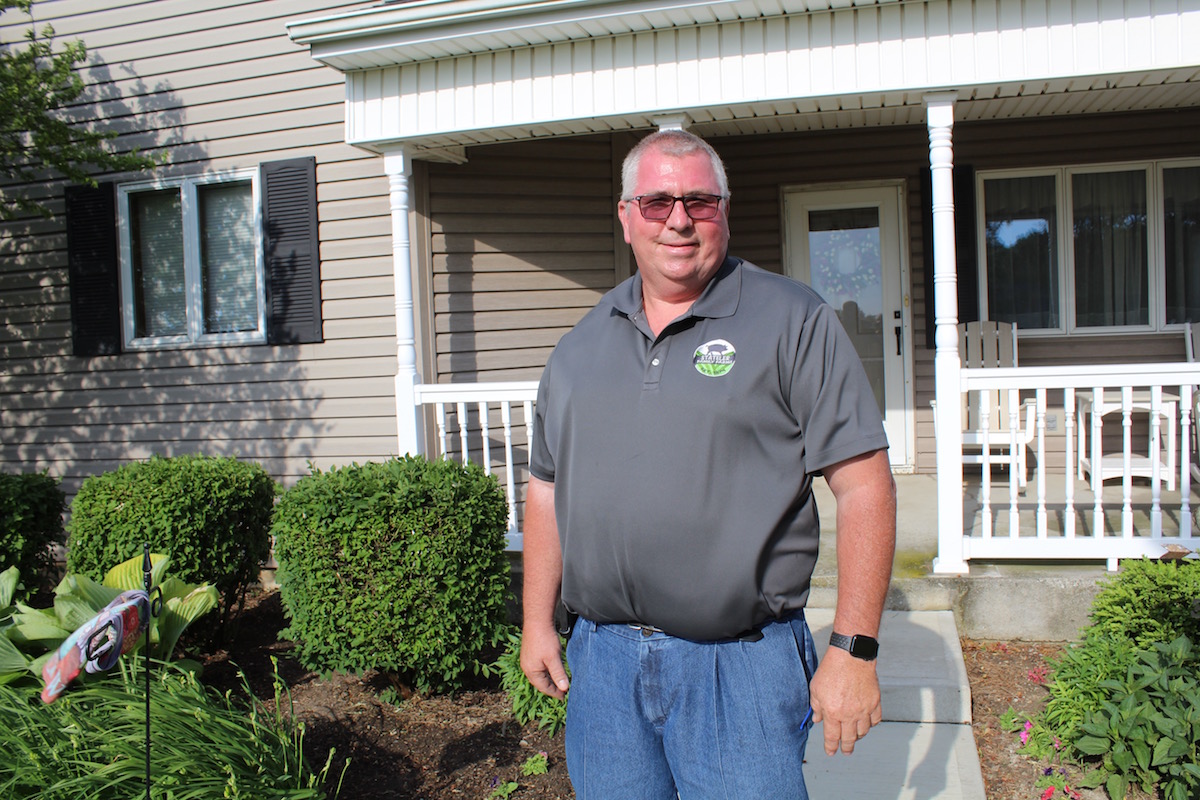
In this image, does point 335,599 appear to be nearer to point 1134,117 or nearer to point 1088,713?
point 1088,713

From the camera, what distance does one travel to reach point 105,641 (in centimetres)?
222

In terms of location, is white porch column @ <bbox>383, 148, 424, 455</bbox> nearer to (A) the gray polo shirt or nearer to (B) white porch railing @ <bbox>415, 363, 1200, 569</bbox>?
(B) white porch railing @ <bbox>415, 363, 1200, 569</bbox>

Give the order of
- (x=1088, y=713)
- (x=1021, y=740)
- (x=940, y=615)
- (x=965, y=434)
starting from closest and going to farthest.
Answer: (x=1088, y=713) < (x=1021, y=740) < (x=940, y=615) < (x=965, y=434)

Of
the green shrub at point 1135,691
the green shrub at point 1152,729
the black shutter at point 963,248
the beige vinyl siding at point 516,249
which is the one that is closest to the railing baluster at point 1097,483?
the green shrub at point 1135,691

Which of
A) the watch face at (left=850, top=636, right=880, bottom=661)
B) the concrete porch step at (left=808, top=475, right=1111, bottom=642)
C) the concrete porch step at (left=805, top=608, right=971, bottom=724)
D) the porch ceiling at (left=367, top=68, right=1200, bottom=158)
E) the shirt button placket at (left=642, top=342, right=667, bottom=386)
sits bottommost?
the concrete porch step at (left=805, top=608, right=971, bottom=724)

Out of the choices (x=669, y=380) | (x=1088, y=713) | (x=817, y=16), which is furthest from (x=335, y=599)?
(x=817, y=16)

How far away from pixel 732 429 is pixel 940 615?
3.24 m

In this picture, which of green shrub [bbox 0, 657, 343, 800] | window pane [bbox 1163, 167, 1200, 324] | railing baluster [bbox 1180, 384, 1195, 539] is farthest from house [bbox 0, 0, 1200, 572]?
green shrub [bbox 0, 657, 343, 800]

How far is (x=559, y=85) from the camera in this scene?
496 centimetres

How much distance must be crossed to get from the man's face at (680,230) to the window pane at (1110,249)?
5767mm

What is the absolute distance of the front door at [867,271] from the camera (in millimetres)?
6965

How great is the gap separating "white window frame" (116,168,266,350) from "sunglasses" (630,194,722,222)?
5008mm

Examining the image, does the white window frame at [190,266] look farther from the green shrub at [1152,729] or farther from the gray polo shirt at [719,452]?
the green shrub at [1152,729]

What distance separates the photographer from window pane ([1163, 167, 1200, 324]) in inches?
256
